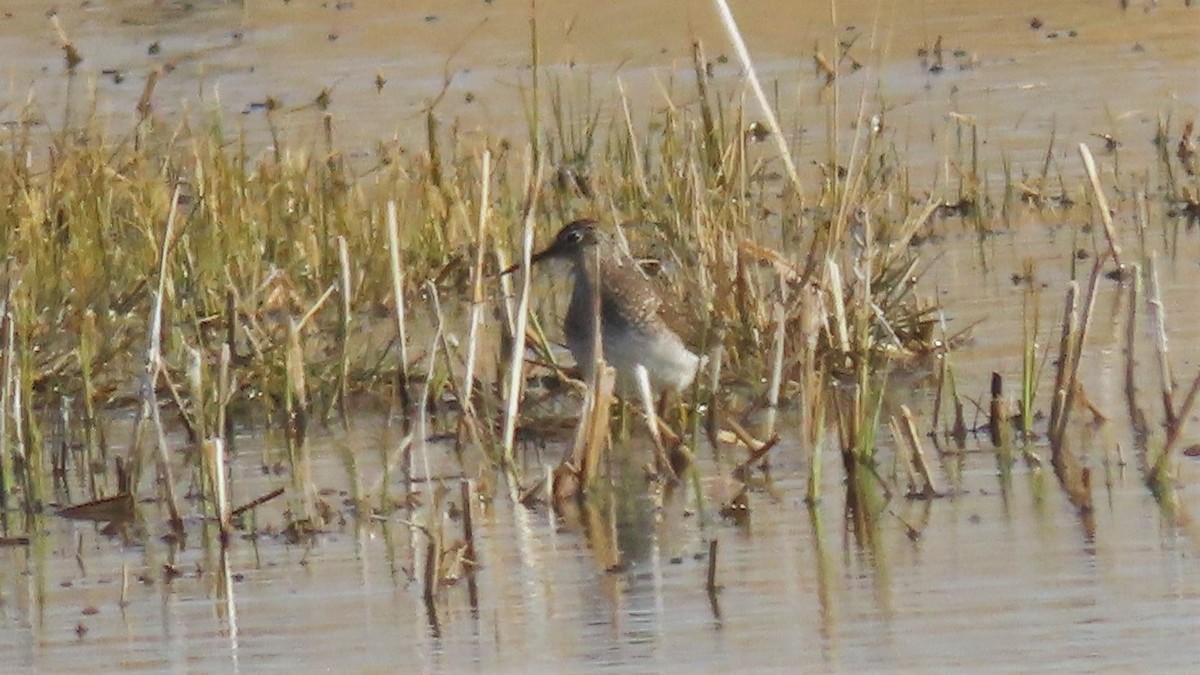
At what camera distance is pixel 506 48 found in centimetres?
1527

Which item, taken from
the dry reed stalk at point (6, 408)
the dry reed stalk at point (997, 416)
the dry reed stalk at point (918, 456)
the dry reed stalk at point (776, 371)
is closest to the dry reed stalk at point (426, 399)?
the dry reed stalk at point (776, 371)

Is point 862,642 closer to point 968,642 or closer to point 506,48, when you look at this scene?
point 968,642

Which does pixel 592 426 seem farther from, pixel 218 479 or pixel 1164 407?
pixel 1164 407

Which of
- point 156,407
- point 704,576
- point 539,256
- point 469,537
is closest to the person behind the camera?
point 704,576

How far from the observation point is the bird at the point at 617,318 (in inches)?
313

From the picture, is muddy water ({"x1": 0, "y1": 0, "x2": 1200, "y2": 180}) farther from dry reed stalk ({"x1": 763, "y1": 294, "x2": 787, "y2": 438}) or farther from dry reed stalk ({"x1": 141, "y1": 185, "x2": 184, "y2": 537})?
dry reed stalk ({"x1": 141, "y1": 185, "x2": 184, "y2": 537})

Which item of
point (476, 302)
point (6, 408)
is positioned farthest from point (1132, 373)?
point (6, 408)

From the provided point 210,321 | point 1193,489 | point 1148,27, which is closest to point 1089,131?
point 1148,27

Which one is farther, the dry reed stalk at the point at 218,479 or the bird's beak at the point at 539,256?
the bird's beak at the point at 539,256

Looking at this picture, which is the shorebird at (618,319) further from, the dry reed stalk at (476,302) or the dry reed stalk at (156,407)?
the dry reed stalk at (156,407)

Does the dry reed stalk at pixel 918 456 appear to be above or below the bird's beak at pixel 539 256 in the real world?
below

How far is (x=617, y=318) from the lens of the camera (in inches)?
320

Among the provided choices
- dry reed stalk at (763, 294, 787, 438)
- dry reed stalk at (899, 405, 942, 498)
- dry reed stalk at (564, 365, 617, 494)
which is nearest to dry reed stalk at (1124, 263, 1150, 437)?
dry reed stalk at (899, 405, 942, 498)

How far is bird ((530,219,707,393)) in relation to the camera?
313 inches
